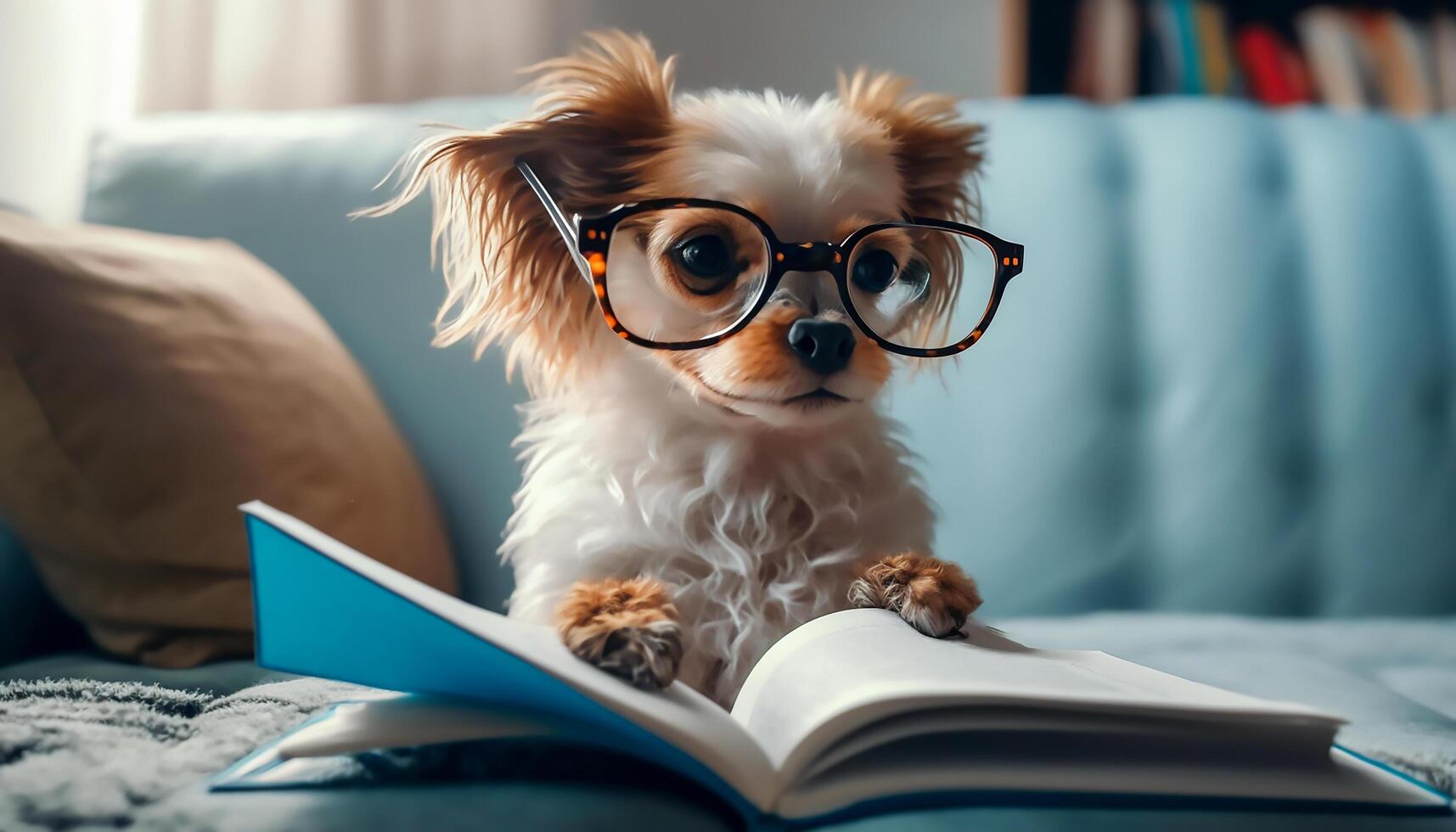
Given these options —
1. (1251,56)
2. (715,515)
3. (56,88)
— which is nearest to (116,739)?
(715,515)

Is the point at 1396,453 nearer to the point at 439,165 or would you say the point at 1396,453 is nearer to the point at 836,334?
the point at 836,334

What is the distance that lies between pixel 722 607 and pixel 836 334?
243 mm

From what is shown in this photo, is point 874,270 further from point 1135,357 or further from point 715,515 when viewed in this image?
point 1135,357

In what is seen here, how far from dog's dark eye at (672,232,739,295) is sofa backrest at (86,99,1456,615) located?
0.67 m

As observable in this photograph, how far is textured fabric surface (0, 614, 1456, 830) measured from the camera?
567mm

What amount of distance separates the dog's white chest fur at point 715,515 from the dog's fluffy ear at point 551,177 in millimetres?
88

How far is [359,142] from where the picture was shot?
1536mm

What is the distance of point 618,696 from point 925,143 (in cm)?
62

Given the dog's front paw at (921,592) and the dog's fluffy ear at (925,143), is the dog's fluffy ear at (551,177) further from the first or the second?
the dog's front paw at (921,592)

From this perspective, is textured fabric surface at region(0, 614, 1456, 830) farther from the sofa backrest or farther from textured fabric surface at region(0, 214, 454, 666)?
the sofa backrest

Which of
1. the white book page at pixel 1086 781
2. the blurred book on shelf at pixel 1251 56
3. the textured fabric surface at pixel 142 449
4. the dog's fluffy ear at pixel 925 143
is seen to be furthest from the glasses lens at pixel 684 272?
the blurred book on shelf at pixel 1251 56

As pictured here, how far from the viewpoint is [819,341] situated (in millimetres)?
743

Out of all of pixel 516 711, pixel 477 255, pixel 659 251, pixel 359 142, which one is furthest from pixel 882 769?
pixel 359 142

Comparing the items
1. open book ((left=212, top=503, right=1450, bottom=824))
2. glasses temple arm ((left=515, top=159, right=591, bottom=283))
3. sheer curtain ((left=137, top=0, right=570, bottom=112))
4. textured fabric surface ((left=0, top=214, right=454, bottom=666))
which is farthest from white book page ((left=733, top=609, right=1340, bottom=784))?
sheer curtain ((left=137, top=0, right=570, bottom=112))
